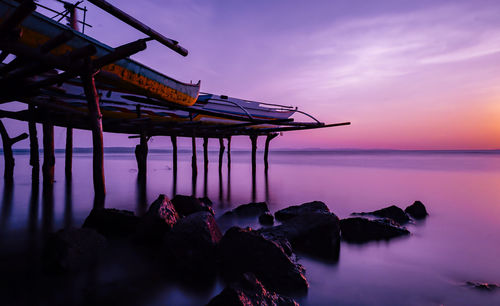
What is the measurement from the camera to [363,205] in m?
11.5

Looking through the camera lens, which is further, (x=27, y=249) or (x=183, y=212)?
(x=183, y=212)

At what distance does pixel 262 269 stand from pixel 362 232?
11.3 feet

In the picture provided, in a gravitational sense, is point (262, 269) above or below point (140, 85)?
below

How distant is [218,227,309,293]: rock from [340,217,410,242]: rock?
2754 mm

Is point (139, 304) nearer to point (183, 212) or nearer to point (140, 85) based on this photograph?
point (183, 212)

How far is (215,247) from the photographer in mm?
4344

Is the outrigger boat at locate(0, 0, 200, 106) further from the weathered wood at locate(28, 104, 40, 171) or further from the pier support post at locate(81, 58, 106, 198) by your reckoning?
the weathered wood at locate(28, 104, 40, 171)

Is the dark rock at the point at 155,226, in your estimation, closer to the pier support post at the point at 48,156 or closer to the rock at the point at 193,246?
the rock at the point at 193,246

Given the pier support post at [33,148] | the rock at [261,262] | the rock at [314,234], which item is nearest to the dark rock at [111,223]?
the rock at [261,262]

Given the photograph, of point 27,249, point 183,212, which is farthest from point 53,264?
point 183,212

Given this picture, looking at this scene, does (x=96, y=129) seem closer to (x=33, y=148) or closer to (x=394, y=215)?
(x=394, y=215)

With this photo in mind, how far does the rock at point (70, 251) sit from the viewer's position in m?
3.82

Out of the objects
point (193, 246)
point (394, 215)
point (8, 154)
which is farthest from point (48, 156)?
point (394, 215)

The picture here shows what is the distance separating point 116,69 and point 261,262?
5.28 m
